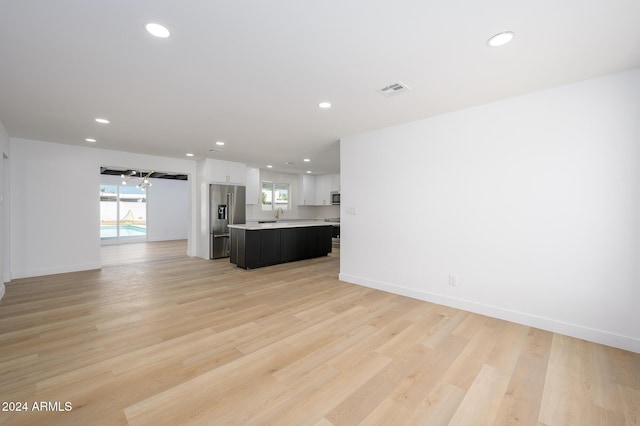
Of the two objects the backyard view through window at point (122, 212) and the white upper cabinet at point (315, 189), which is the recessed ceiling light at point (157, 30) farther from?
the backyard view through window at point (122, 212)

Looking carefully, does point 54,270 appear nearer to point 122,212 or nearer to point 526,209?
point 122,212

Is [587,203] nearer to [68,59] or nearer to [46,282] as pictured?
[68,59]

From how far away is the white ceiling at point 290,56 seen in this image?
1.68m

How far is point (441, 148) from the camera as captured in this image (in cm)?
359

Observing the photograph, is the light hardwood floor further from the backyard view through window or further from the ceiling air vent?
the backyard view through window

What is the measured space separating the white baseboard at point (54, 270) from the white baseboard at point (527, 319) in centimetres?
577

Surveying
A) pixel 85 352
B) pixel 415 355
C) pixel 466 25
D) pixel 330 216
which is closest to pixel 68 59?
pixel 85 352

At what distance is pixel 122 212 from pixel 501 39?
39.4 feet

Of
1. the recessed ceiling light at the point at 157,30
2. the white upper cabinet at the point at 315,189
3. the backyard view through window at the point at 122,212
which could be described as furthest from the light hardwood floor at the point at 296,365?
the backyard view through window at the point at 122,212

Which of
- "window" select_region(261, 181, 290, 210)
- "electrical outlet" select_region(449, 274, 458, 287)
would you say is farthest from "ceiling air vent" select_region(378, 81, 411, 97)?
"window" select_region(261, 181, 290, 210)

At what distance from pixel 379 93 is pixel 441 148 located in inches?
49.9

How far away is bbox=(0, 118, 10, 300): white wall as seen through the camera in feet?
13.1

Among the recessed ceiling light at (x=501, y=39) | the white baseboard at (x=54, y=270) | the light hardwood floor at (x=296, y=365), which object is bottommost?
the light hardwood floor at (x=296, y=365)

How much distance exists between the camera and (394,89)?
2770mm
